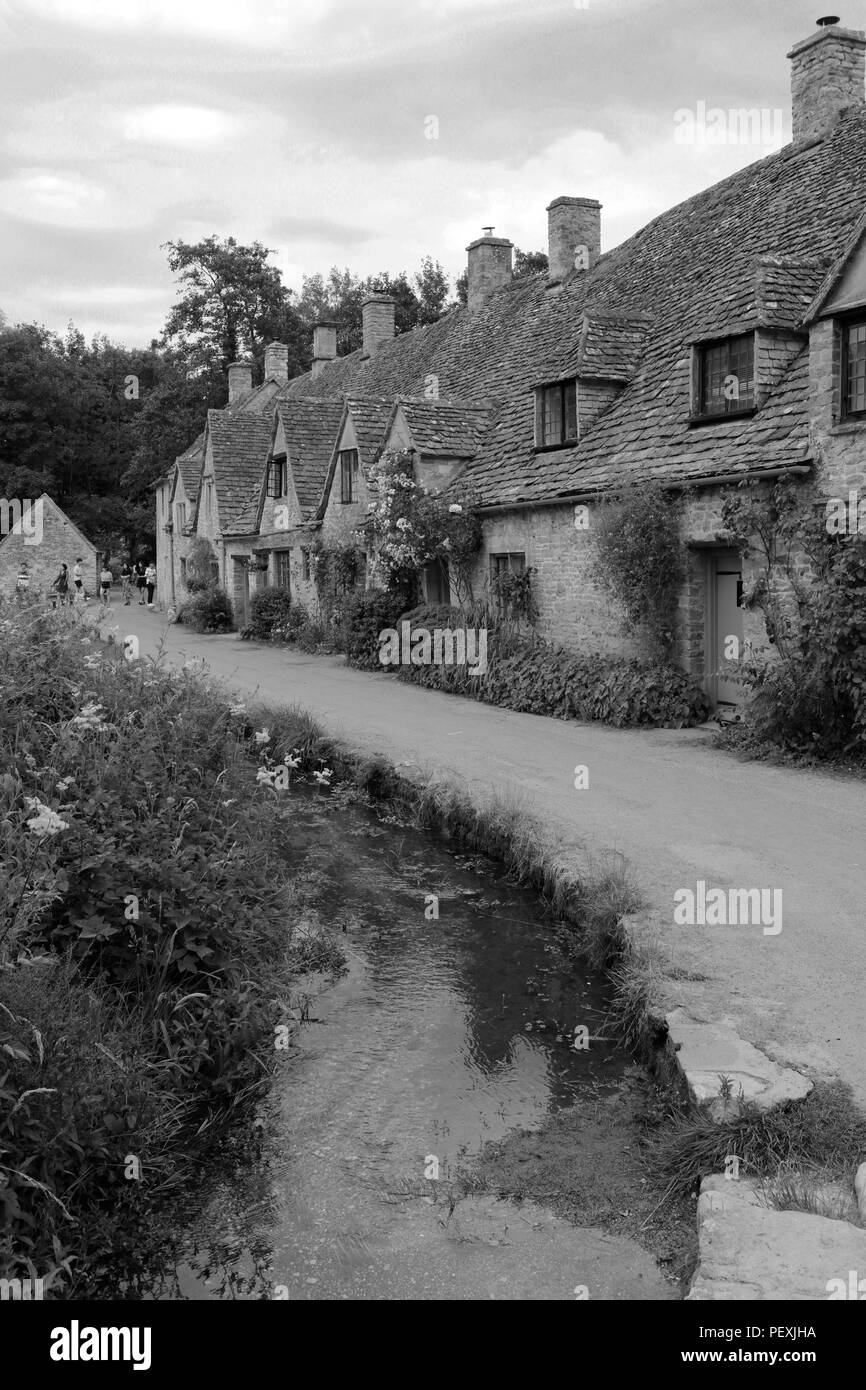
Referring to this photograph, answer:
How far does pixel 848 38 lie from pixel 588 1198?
2030 centimetres

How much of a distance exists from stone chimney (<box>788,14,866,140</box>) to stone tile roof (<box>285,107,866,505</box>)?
0.31m

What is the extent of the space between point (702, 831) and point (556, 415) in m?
11.7

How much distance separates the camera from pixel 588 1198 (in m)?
5.23

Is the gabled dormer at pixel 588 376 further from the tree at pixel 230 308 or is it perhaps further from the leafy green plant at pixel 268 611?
the tree at pixel 230 308

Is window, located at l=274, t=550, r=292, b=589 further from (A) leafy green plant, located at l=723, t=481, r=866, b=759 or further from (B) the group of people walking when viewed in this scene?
(A) leafy green plant, located at l=723, t=481, r=866, b=759

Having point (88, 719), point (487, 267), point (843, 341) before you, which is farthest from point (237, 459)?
point (88, 719)

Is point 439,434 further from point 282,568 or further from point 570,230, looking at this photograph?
point 282,568

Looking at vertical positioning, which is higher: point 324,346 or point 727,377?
point 324,346

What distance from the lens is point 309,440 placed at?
32500 millimetres

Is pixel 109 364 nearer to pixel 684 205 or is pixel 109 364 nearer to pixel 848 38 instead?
pixel 684 205

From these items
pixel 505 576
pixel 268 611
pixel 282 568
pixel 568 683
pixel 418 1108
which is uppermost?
pixel 282 568

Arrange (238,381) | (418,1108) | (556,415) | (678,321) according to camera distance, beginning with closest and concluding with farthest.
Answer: (418,1108) < (678,321) < (556,415) < (238,381)

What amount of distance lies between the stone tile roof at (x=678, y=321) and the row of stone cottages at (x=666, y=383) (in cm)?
4

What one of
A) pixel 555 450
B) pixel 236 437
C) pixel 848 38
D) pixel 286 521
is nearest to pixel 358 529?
pixel 555 450
